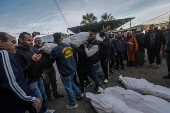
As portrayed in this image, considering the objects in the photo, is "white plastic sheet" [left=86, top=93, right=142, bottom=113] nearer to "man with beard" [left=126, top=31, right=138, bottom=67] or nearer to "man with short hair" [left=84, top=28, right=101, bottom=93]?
"man with short hair" [left=84, top=28, right=101, bottom=93]

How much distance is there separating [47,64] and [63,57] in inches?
28.8

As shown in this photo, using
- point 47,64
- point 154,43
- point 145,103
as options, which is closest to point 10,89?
point 47,64

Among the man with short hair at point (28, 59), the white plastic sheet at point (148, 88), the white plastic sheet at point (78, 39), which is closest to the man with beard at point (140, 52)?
the white plastic sheet at point (148, 88)

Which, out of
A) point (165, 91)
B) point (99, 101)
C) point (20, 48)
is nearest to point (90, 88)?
point (99, 101)

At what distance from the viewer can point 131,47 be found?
4.60 meters

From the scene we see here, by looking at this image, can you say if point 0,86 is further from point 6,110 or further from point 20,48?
point 20,48

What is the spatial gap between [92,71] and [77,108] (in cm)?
101

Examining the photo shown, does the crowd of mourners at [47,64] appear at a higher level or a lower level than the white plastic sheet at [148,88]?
higher

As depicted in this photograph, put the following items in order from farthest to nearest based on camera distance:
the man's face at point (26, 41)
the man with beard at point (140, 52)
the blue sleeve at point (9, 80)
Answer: the man with beard at point (140, 52)
the man's face at point (26, 41)
the blue sleeve at point (9, 80)

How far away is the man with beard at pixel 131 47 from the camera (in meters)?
4.49

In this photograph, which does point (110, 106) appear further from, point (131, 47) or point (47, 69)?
point (131, 47)

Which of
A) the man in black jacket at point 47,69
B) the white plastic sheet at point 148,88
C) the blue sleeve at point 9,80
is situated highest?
the blue sleeve at point 9,80

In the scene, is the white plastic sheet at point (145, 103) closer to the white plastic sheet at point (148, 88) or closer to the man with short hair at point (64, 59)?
the white plastic sheet at point (148, 88)

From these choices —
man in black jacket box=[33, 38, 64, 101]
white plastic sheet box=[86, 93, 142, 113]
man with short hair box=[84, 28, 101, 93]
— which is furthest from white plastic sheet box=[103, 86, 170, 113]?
man in black jacket box=[33, 38, 64, 101]
